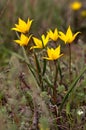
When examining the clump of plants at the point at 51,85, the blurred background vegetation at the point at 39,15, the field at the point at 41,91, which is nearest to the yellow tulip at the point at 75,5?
the blurred background vegetation at the point at 39,15

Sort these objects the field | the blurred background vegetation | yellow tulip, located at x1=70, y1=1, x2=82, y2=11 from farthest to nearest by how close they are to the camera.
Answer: yellow tulip, located at x1=70, y1=1, x2=82, y2=11 < the blurred background vegetation < the field

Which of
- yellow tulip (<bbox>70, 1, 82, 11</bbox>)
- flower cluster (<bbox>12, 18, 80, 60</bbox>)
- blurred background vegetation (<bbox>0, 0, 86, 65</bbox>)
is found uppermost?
yellow tulip (<bbox>70, 1, 82, 11</bbox>)

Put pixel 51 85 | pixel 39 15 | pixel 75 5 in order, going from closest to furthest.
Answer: pixel 51 85
pixel 39 15
pixel 75 5

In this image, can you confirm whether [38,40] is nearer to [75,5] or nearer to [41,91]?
[41,91]

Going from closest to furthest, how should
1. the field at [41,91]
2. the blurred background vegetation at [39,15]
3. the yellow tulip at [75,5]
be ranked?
the field at [41,91] → the blurred background vegetation at [39,15] → the yellow tulip at [75,5]

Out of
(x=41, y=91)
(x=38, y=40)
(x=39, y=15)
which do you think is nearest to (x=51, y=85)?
(x=41, y=91)

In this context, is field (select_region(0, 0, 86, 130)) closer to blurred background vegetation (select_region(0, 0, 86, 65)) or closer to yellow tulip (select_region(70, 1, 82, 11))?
blurred background vegetation (select_region(0, 0, 86, 65))

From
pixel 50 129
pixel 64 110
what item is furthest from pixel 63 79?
pixel 50 129

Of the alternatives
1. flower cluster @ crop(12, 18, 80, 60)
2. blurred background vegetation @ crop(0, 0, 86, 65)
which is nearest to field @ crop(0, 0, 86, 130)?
flower cluster @ crop(12, 18, 80, 60)

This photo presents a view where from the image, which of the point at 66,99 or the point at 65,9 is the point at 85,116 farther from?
the point at 65,9

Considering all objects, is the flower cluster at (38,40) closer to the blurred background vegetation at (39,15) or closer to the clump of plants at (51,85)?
the clump of plants at (51,85)

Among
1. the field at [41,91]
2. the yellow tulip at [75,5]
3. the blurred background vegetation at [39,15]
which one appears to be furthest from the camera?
the yellow tulip at [75,5]
